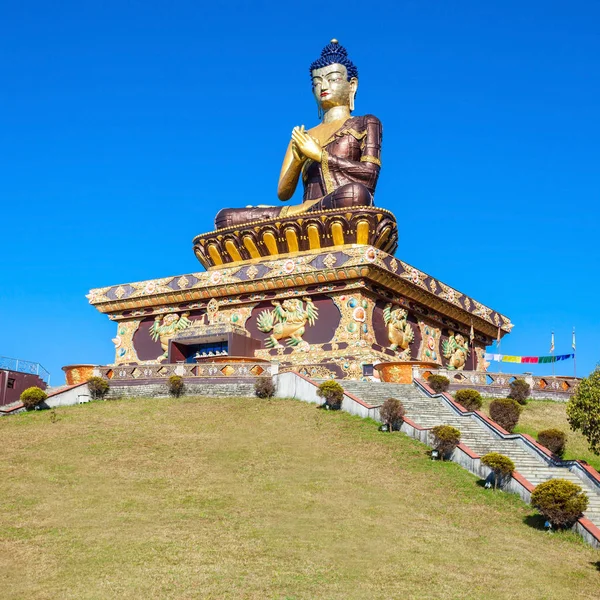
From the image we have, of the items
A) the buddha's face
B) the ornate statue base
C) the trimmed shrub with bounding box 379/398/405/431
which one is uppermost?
the buddha's face

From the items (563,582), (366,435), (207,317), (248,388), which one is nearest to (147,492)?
(366,435)

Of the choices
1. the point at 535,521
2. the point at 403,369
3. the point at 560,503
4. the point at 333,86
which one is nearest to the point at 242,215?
the point at 333,86

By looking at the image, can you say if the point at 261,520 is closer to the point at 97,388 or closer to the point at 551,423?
the point at 551,423

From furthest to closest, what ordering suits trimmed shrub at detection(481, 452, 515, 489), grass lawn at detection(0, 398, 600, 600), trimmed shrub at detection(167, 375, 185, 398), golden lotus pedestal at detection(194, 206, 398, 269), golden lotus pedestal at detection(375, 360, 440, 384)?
golden lotus pedestal at detection(194, 206, 398, 269) → golden lotus pedestal at detection(375, 360, 440, 384) → trimmed shrub at detection(167, 375, 185, 398) → trimmed shrub at detection(481, 452, 515, 489) → grass lawn at detection(0, 398, 600, 600)

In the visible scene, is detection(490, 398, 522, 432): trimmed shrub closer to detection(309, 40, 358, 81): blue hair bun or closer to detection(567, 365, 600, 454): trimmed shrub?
detection(567, 365, 600, 454): trimmed shrub

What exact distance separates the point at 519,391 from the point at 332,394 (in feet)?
21.1

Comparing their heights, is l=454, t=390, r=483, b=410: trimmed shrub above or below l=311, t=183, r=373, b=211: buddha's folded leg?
below

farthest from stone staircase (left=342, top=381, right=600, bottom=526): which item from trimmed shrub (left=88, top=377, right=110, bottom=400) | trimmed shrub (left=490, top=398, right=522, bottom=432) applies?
trimmed shrub (left=88, top=377, right=110, bottom=400)

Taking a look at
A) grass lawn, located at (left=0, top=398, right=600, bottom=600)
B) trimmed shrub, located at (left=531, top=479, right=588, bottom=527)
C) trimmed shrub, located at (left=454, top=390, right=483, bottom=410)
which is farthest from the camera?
trimmed shrub, located at (left=454, top=390, right=483, bottom=410)

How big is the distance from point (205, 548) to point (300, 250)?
20.4 meters

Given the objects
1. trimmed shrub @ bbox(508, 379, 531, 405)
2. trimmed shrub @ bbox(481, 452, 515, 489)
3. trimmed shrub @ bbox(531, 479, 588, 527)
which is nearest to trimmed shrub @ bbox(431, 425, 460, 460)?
trimmed shrub @ bbox(481, 452, 515, 489)

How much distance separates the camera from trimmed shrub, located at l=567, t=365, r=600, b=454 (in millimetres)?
17672

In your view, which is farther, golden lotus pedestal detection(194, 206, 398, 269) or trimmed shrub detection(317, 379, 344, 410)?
golden lotus pedestal detection(194, 206, 398, 269)

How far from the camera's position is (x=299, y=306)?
99.6 ft
